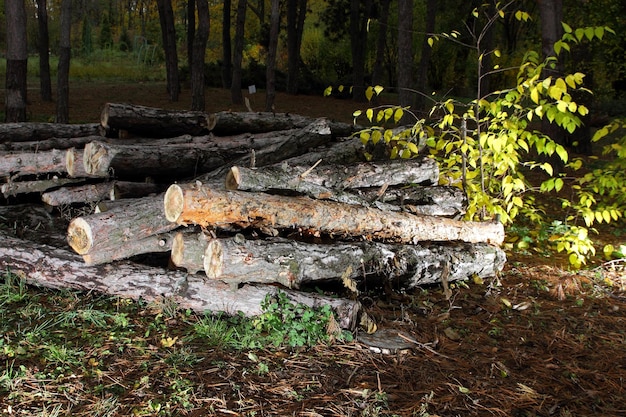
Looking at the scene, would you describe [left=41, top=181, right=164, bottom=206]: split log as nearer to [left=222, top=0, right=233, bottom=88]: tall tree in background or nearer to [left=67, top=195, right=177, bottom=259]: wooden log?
[left=67, top=195, right=177, bottom=259]: wooden log

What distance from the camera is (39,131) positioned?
6.57 m

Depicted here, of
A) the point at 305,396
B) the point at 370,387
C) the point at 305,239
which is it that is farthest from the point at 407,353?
the point at 305,239

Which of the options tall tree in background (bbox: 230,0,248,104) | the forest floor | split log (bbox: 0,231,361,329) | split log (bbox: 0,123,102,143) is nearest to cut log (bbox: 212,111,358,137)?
split log (bbox: 0,123,102,143)

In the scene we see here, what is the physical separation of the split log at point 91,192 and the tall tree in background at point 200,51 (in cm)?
799

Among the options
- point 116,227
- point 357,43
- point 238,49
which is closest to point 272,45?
point 238,49

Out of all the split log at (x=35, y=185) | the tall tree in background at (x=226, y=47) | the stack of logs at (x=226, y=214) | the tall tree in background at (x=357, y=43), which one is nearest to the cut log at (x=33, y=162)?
the stack of logs at (x=226, y=214)

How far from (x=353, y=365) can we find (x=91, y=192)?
3.55 metres

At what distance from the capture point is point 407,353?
3.71 metres

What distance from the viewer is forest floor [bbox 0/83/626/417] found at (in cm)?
300

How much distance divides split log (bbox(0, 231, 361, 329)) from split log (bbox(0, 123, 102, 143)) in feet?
8.01

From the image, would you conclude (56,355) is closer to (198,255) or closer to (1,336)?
(1,336)

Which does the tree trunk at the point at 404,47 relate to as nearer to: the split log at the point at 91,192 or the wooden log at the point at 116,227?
the split log at the point at 91,192

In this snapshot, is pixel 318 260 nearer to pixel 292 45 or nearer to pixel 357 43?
pixel 292 45

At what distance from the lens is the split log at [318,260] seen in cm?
385
